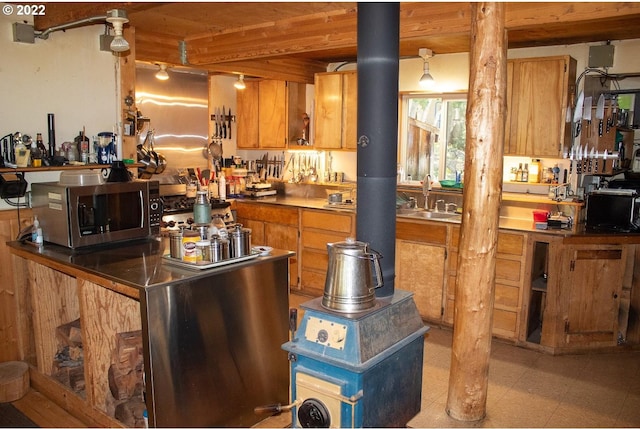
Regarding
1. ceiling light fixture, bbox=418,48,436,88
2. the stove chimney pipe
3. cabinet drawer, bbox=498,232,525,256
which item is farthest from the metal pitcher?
ceiling light fixture, bbox=418,48,436,88

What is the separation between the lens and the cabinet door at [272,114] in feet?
19.5

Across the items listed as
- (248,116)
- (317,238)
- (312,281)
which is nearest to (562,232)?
(317,238)

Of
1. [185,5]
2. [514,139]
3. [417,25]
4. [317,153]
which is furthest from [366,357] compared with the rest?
[317,153]

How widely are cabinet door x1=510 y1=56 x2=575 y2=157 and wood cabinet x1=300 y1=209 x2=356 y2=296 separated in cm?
170

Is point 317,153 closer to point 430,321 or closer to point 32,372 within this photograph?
point 430,321

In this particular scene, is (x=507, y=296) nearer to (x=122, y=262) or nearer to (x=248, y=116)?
(x=122, y=262)

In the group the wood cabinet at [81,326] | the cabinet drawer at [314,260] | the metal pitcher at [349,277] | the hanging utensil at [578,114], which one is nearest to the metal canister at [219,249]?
the wood cabinet at [81,326]

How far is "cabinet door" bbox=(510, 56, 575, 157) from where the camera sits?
13.9 ft

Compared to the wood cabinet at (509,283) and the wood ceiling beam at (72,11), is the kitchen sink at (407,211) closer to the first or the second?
the wood cabinet at (509,283)

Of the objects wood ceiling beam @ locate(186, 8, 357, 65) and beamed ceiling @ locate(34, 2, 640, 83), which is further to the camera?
wood ceiling beam @ locate(186, 8, 357, 65)

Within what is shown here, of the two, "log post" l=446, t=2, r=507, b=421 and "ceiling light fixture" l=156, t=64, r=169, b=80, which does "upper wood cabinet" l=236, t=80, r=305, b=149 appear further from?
"log post" l=446, t=2, r=507, b=421

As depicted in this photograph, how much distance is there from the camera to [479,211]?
2.84 m

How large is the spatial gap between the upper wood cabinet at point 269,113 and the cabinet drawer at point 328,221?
3.75 ft

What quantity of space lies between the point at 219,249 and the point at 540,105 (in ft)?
10.0
